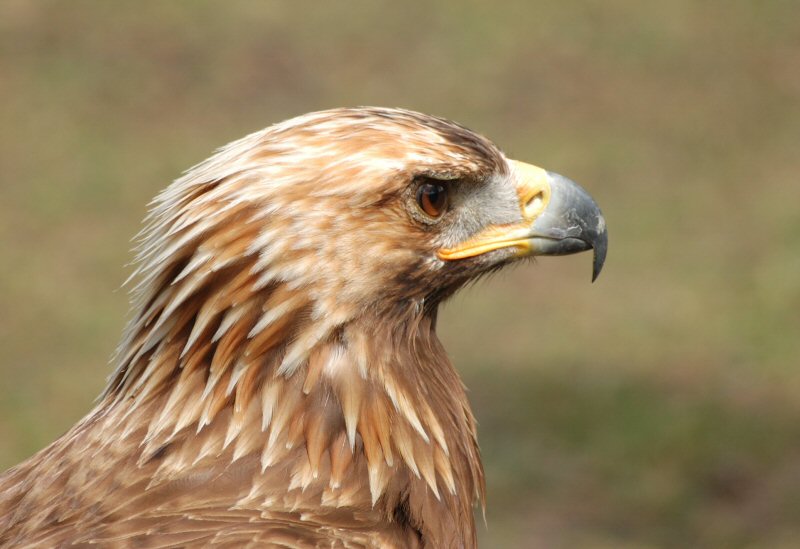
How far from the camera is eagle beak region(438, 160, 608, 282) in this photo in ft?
11.2

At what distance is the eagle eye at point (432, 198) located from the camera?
3.19 meters

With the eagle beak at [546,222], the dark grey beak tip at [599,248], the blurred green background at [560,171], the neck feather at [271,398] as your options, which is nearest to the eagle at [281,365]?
the neck feather at [271,398]

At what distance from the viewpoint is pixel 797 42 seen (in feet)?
38.3

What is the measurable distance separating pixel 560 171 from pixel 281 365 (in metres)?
7.09

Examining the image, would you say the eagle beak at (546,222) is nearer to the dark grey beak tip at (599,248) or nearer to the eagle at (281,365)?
the dark grey beak tip at (599,248)

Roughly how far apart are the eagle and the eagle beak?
0.78ft

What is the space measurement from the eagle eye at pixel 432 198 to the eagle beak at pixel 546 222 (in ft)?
0.50

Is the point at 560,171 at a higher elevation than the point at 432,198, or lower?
lower

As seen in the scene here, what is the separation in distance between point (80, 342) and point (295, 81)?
382 centimetres

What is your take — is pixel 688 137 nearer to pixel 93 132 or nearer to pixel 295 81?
pixel 295 81

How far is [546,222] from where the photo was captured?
11.2ft

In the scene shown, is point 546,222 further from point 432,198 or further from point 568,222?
point 432,198

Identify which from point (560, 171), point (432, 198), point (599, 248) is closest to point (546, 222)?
point (599, 248)

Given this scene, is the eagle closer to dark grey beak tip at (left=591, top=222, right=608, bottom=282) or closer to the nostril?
the nostril
